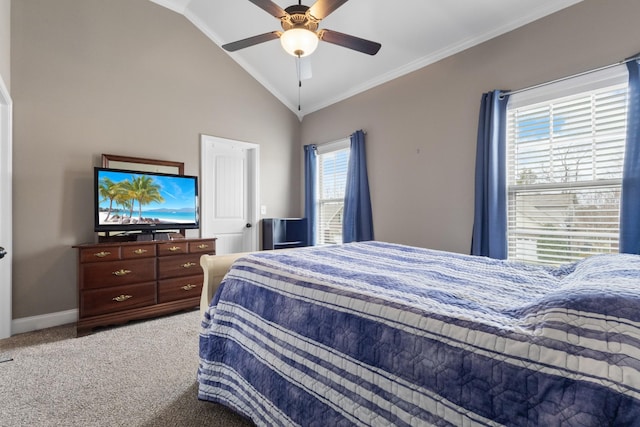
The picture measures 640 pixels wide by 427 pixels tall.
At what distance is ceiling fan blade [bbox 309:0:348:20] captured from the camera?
2.05 meters

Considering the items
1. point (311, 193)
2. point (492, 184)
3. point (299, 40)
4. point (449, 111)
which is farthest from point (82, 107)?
point (492, 184)

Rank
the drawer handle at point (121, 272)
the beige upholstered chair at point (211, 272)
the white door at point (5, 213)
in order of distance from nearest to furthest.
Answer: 1. the beige upholstered chair at point (211, 272)
2. the white door at point (5, 213)
3. the drawer handle at point (121, 272)

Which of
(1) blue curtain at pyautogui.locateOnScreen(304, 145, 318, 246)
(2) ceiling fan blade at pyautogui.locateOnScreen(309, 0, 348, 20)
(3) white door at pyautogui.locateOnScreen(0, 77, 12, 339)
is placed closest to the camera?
(2) ceiling fan blade at pyautogui.locateOnScreen(309, 0, 348, 20)

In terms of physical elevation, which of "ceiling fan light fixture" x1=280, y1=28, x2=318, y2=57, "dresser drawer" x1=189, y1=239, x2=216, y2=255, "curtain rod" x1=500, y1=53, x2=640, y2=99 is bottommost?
"dresser drawer" x1=189, y1=239, x2=216, y2=255

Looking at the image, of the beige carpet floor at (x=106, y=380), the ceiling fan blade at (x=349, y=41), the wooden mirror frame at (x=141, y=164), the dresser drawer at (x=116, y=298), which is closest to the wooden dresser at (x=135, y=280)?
the dresser drawer at (x=116, y=298)

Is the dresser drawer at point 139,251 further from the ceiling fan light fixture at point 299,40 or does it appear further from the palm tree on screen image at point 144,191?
the ceiling fan light fixture at point 299,40

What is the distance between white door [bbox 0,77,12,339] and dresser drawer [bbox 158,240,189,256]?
3.92ft

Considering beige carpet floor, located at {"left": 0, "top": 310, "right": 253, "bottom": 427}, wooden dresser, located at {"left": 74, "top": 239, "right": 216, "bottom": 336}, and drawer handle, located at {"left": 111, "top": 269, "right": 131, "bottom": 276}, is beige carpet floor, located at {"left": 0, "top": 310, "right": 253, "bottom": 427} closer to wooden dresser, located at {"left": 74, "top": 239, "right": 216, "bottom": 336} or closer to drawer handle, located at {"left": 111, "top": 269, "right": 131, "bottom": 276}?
wooden dresser, located at {"left": 74, "top": 239, "right": 216, "bottom": 336}

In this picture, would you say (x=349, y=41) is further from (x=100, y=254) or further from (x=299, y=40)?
(x=100, y=254)

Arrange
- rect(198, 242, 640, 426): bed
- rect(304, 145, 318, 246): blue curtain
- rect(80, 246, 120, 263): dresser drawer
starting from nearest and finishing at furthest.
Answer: rect(198, 242, 640, 426): bed
rect(80, 246, 120, 263): dresser drawer
rect(304, 145, 318, 246): blue curtain

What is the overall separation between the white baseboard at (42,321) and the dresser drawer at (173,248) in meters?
1.04

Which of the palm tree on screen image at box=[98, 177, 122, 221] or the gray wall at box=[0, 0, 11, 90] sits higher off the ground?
the gray wall at box=[0, 0, 11, 90]

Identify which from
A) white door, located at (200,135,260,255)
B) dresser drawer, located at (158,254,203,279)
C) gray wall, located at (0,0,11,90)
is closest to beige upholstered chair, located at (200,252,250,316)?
dresser drawer, located at (158,254,203,279)

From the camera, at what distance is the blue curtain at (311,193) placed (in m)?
4.75
